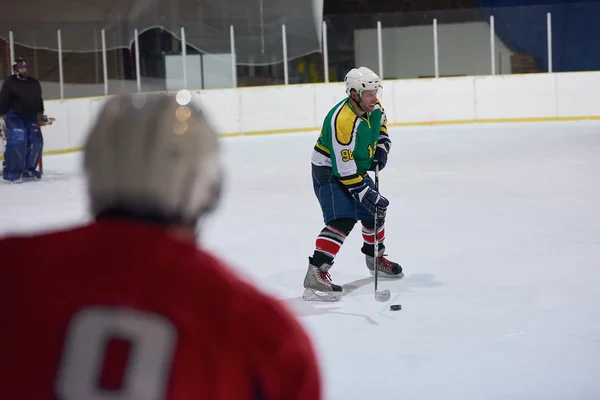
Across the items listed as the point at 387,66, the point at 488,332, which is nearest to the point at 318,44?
the point at 387,66

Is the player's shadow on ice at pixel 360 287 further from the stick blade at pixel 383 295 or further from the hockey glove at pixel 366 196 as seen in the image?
the hockey glove at pixel 366 196

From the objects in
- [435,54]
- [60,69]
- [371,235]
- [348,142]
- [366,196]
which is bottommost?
[371,235]

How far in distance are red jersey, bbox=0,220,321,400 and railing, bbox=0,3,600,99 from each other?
12.6 meters

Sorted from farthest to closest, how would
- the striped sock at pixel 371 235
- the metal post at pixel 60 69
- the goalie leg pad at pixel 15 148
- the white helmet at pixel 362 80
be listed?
1. the metal post at pixel 60 69
2. the goalie leg pad at pixel 15 148
3. the striped sock at pixel 371 235
4. the white helmet at pixel 362 80

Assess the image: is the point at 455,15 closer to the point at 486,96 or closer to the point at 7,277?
the point at 486,96

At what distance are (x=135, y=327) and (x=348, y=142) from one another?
316 cm

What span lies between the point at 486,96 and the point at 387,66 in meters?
1.51

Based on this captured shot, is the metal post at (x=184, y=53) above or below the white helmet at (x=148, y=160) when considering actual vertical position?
above

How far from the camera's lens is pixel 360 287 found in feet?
14.5

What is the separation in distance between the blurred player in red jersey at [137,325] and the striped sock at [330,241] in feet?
10.7

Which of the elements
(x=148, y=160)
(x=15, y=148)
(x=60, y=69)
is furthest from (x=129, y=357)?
(x=60, y=69)

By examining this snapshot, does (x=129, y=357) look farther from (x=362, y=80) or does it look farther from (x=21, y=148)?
(x=21, y=148)

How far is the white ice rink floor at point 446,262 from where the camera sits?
10.0 ft

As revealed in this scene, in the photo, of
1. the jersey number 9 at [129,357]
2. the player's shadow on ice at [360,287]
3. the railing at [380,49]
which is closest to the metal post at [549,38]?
the railing at [380,49]
